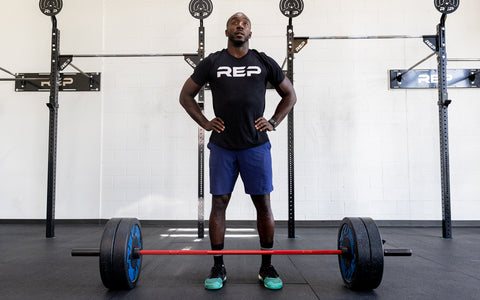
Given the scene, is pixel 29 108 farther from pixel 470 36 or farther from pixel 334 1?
pixel 470 36

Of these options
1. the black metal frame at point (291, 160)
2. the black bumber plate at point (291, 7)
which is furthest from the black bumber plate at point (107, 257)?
the black bumber plate at point (291, 7)

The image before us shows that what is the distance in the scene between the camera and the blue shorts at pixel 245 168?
1543 mm

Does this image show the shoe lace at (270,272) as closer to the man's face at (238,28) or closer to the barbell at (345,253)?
the barbell at (345,253)

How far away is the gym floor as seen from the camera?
4.73 ft

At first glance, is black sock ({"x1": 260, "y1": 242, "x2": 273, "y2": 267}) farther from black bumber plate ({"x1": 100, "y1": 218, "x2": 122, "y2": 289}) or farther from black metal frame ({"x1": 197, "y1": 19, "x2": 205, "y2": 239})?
black metal frame ({"x1": 197, "y1": 19, "x2": 205, "y2": 239})

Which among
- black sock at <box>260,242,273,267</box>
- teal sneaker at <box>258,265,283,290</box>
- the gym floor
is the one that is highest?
black sock at <box>260,242,273,267</box>

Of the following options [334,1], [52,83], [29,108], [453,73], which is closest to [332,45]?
[334,1]

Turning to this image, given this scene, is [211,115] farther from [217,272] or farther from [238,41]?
[217,272]

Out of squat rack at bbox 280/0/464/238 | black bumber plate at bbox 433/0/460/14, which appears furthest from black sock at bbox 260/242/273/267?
black bumber plate at bbox 433/0/460/14

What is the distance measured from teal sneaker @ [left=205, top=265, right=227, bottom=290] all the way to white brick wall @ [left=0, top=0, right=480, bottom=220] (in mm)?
2106

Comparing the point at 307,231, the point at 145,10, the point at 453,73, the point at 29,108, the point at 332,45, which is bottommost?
the point at 307,231

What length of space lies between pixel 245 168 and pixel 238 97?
377 mm

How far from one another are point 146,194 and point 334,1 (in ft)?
11.4

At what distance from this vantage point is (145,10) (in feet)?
12.6
